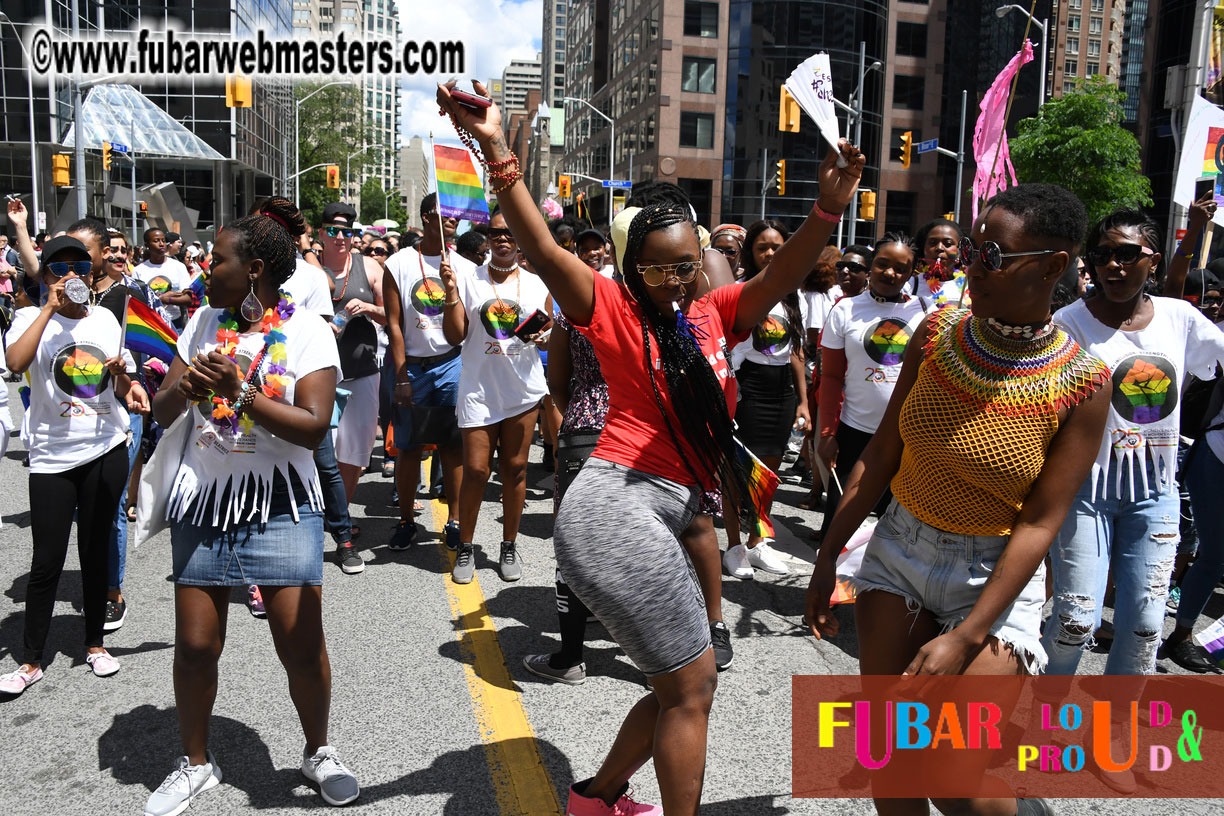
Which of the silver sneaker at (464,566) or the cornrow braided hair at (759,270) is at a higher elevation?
the cornrow braided hair at (759,270)

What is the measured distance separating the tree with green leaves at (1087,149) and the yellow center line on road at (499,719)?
1385 inches

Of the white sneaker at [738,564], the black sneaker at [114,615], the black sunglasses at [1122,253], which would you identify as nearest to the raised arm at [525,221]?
the black sunglasses at [1122,253]

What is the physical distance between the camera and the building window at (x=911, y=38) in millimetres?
53969

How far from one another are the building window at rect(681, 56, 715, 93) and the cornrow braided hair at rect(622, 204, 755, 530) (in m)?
53.3

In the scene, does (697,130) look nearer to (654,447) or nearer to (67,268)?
(67,268)

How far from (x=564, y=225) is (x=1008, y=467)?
8.69 m

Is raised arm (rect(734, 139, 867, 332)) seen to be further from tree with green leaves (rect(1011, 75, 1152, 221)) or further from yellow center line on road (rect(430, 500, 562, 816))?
tree with green leaves (rect(1011, 75, 1152, 221))

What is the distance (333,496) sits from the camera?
611cm

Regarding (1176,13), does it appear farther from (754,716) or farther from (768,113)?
(754,716)

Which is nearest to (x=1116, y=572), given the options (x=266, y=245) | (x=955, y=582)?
(x=955, y=582)

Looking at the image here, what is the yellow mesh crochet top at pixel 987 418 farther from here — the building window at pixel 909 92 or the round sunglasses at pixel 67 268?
the building window at pixel 909 92

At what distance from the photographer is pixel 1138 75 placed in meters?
63.5

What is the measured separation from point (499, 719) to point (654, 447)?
1.81m

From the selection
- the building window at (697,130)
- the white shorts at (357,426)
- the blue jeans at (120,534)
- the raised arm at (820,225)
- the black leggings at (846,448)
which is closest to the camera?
the raised arm at (820,225)
